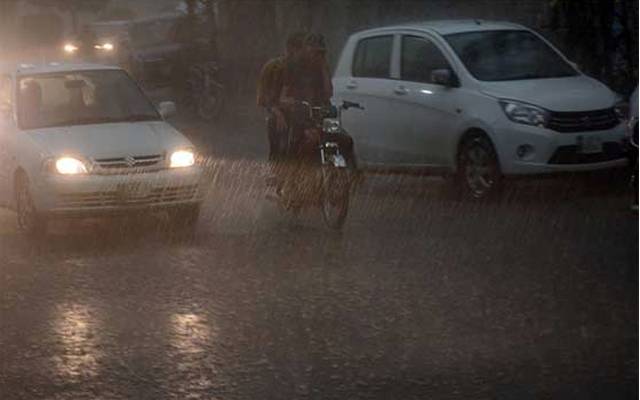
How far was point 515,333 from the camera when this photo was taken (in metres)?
8.77

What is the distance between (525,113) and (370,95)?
240cm

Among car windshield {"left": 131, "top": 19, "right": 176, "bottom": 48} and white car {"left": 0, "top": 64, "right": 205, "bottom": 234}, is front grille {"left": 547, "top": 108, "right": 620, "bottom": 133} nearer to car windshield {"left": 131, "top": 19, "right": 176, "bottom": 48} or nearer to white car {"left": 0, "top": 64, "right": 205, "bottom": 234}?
white car {"left": 0, "top": 64, "right": 205, "bottom": 234}

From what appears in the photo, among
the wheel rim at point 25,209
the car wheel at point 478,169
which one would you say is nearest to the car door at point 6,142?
the wheel rim at point 25,209

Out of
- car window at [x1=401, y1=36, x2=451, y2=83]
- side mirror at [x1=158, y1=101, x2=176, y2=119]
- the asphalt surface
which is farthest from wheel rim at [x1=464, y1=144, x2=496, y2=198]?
side mirror at [x1=158, y1=101, x2=176, y2=119]

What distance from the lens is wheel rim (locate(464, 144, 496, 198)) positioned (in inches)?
595

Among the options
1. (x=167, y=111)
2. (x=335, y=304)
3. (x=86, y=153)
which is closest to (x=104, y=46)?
(x=167, y=111)

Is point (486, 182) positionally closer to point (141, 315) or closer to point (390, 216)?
point (390, 216)

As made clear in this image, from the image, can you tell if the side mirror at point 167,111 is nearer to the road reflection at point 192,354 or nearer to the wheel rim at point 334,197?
the wheel rim at point 334,197

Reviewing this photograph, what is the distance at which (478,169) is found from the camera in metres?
15.3

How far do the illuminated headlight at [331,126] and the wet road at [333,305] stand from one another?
33.9 inches

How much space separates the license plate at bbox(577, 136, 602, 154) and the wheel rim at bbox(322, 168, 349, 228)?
2694 millimetres

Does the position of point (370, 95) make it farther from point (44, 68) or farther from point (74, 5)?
point (74, 5)

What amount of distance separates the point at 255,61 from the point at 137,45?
14.8ft

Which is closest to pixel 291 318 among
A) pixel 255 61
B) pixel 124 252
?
pixel 124 252
